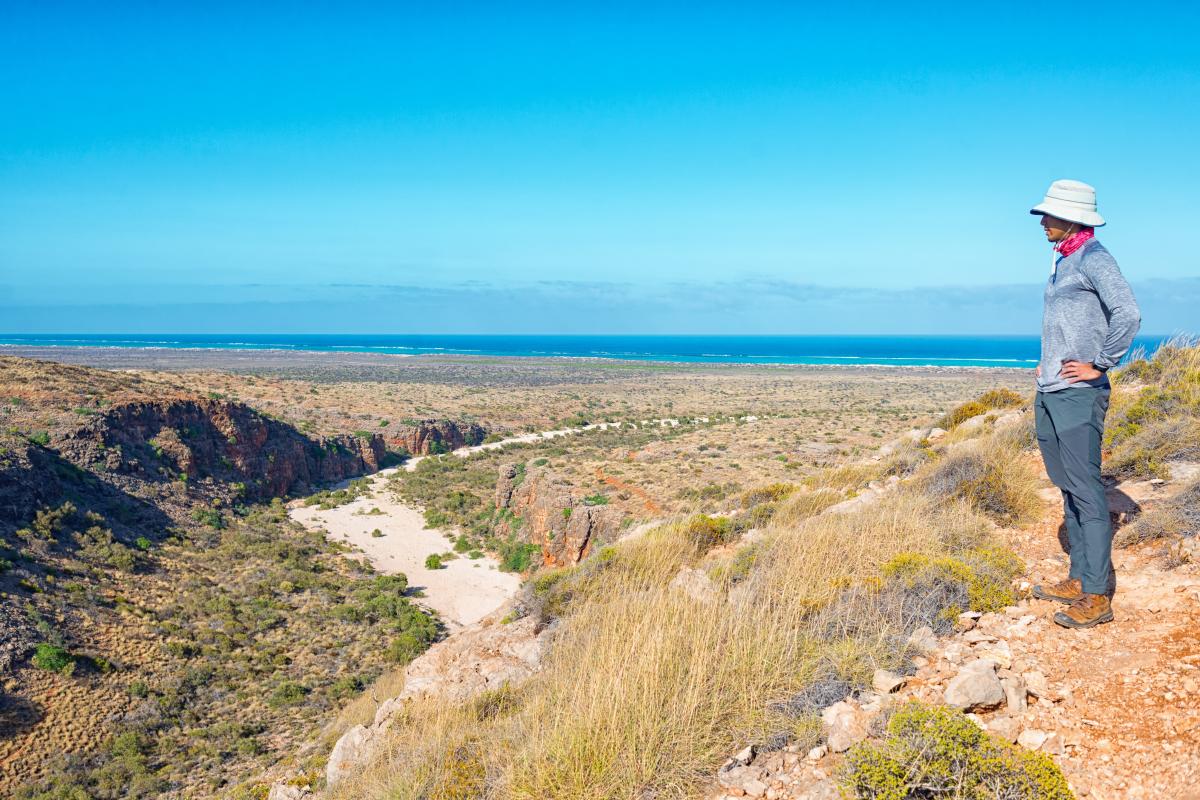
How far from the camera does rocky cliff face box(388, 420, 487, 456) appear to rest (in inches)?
1725

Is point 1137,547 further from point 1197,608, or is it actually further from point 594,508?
point 594,508

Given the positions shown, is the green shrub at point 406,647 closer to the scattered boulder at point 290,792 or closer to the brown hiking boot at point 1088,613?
the scattered boulder at point 290,792

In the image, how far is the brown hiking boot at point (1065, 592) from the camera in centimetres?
435

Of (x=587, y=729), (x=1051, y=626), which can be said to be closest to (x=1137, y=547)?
(x=1051, y=626)

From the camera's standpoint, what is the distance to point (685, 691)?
155 inches

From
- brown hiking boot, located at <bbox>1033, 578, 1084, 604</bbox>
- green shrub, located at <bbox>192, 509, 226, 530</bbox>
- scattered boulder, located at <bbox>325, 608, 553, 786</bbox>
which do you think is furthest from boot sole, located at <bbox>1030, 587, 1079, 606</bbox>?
green shrub, located at <bbox>192, 509, 226, 530</bbox>

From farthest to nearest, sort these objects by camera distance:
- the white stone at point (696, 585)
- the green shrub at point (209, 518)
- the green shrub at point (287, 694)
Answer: the green shrub at point (209, 518), the green shrub at point (287, 694), the white stone at point (696, 585)

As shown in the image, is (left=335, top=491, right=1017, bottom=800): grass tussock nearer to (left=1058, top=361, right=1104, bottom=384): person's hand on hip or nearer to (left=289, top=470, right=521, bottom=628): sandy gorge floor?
(left=1058, top=361, right=1104, bottom=384): person's hand on hip

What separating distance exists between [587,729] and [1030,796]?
209 cm

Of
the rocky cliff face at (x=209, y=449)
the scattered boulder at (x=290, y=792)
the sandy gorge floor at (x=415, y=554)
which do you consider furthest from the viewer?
the rocky cliff face at (x=209, y=449)

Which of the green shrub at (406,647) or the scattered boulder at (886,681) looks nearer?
the scattered boulder at (886,681)

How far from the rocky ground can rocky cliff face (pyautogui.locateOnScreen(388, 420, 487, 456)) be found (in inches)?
1650

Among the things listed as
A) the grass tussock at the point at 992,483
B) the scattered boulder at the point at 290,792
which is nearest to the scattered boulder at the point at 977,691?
the grass tussock at the point at 992,483

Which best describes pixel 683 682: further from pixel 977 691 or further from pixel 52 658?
pixel 52 658
